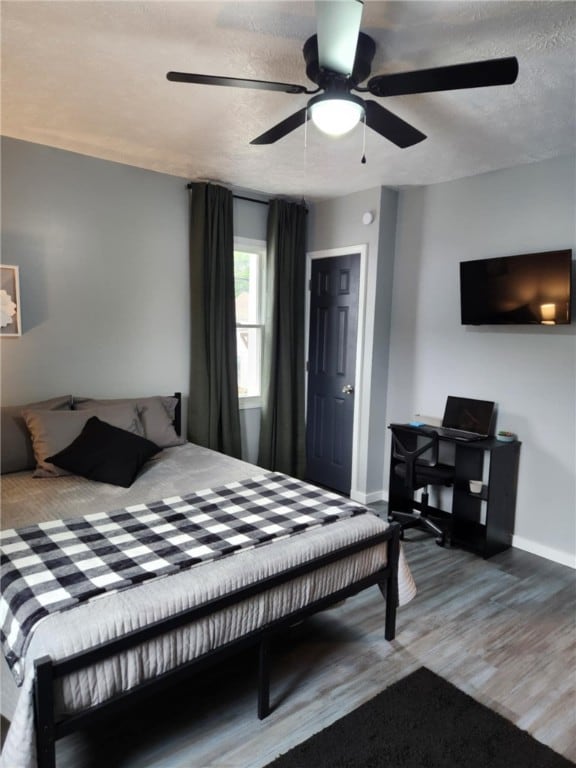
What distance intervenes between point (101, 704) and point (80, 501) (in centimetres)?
111

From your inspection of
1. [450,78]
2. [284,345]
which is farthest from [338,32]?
[284,345]

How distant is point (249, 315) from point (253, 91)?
7.49 ft

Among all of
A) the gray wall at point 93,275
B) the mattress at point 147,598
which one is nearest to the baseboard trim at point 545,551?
the mattress at point 147,598

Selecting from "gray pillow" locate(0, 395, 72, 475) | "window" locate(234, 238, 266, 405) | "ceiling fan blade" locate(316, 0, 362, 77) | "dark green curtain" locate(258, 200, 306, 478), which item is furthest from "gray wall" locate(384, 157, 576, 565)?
"gray pillow" locate(0, 395, 72, 475)

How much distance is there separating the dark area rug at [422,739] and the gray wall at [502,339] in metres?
1.71

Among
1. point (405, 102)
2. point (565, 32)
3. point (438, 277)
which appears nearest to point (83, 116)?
point (405, 102)

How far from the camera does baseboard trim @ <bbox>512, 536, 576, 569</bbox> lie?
3.19 meters

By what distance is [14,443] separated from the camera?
2846 mm

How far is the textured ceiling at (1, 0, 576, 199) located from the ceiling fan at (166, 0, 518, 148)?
0.48ft

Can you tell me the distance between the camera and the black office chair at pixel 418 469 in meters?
3.39

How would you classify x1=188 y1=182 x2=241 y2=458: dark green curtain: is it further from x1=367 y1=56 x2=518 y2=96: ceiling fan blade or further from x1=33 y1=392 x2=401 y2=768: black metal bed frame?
x1=367 y1=56 x2=518 y2=96: ceiling fan blade

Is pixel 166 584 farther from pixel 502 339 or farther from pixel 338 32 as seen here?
pixel 502 339

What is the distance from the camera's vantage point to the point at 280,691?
205 cm

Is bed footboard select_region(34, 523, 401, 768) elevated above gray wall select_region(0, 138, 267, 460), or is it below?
below
